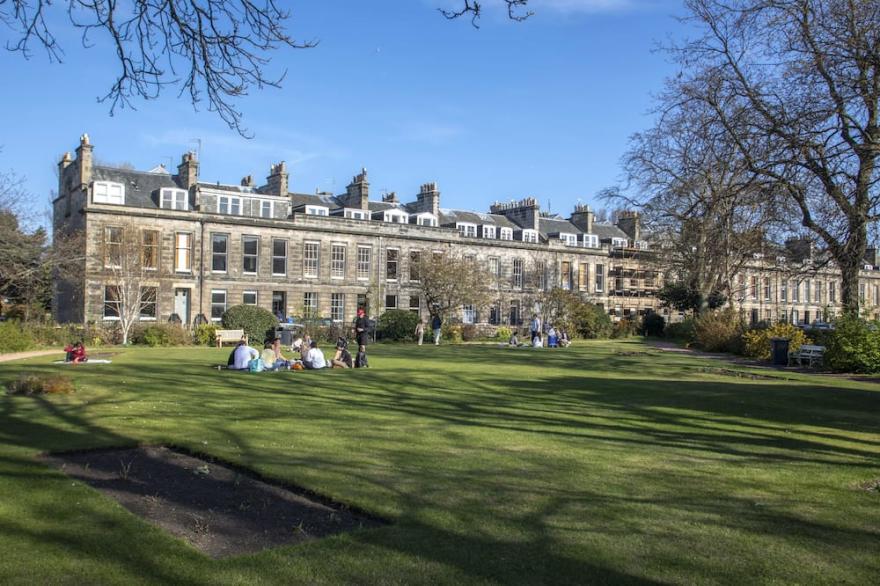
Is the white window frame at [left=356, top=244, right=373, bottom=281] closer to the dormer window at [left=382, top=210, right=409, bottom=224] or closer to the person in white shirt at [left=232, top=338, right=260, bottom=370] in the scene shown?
the dormer window at [left=382, top=210, right=409, bottom=224]

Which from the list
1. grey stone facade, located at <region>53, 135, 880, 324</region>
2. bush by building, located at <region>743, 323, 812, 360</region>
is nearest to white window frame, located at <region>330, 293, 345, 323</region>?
grey stone facade, located at <region>53, 135, 880, 324</region>

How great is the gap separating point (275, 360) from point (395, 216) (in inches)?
1624

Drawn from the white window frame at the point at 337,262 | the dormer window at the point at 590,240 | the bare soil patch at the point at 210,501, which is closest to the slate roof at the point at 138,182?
the white window frame at the point at 337,262

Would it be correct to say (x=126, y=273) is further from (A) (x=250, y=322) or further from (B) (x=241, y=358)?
(B) (x=241, y=358)

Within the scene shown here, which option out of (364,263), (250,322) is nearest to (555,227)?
(364,263)

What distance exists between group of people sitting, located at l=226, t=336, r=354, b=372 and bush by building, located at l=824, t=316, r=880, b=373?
628 inches

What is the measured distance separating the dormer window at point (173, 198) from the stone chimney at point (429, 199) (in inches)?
827

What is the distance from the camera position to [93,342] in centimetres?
3384

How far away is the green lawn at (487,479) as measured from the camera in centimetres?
561

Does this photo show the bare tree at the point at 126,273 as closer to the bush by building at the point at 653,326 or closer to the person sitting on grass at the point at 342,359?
the person sitting on grass at the point at 342,359

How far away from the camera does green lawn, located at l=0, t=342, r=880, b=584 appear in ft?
18.4

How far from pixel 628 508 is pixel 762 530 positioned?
1.18 meters

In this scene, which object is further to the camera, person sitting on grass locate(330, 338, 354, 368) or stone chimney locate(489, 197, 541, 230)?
stone chimney locate(489, 197, 541, 230)

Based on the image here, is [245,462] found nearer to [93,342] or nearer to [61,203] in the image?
[93,342]
